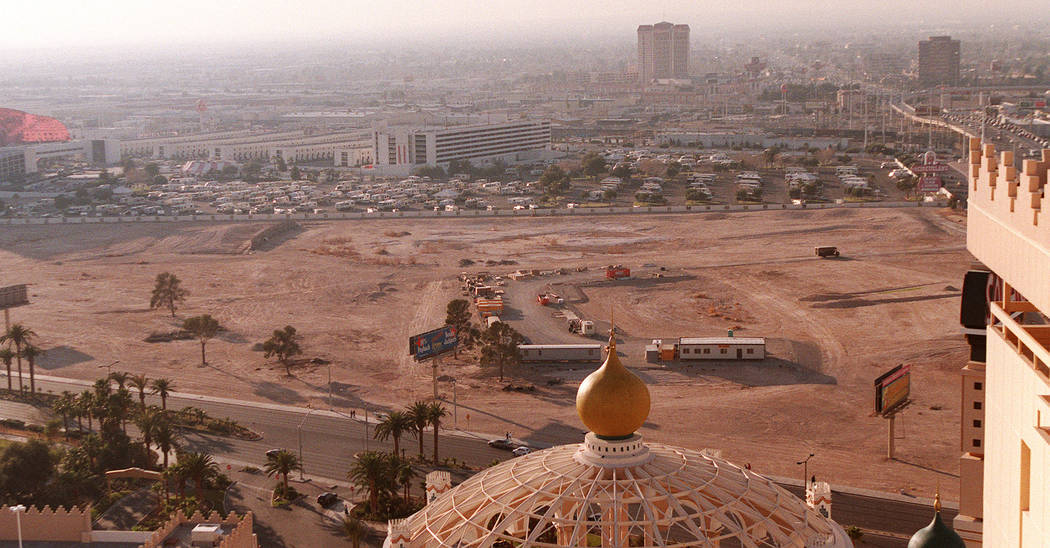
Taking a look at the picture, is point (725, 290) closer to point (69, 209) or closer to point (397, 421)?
point (397, 421)

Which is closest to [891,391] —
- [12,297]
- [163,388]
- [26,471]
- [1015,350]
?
[163,388]

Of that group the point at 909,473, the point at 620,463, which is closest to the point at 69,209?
the point at 909,473

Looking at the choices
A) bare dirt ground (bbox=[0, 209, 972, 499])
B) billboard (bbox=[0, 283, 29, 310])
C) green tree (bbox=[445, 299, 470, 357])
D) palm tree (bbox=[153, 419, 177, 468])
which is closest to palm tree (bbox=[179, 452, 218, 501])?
palm tree (bbox=[153, 419, 177, 468])

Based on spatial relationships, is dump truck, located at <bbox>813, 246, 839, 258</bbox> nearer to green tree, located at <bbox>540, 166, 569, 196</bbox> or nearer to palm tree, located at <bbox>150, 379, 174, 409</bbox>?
green tree, located at <bbox>540, 166, 569, 196</bbox>

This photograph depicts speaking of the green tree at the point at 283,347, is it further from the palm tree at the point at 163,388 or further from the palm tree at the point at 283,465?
the palm tree at the point at 283,465

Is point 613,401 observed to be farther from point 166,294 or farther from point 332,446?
point 166,294

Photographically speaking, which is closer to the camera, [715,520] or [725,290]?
[715,520]
